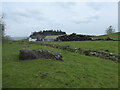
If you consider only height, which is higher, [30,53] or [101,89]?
[30,53]

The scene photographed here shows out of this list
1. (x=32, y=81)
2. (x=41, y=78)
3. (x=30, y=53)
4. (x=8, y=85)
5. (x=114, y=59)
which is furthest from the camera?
(x=114, y=59)

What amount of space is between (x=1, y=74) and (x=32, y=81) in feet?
9.24

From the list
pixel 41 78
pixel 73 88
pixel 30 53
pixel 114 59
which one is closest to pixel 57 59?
pixel 30 53

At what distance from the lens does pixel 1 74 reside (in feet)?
33.4

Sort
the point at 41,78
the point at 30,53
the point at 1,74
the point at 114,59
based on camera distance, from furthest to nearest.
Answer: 1. the point at 114,59
2. the point at 30,53
3. the point at 1,74
4. the point at 41,78

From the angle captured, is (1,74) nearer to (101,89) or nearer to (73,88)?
(73,88)

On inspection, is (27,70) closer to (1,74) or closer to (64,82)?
(1,74)

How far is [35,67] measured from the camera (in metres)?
12.0

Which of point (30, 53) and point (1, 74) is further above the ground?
point (30, 53)

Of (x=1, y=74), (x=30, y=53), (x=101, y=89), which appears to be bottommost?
(x=101, y=89)

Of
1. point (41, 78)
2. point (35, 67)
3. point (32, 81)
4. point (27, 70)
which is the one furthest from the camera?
point (35, 67)

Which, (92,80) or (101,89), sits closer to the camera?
(101,89)

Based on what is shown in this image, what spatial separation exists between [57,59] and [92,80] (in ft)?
20.0

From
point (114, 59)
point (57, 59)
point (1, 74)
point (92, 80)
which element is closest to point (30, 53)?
point (57, 59)
